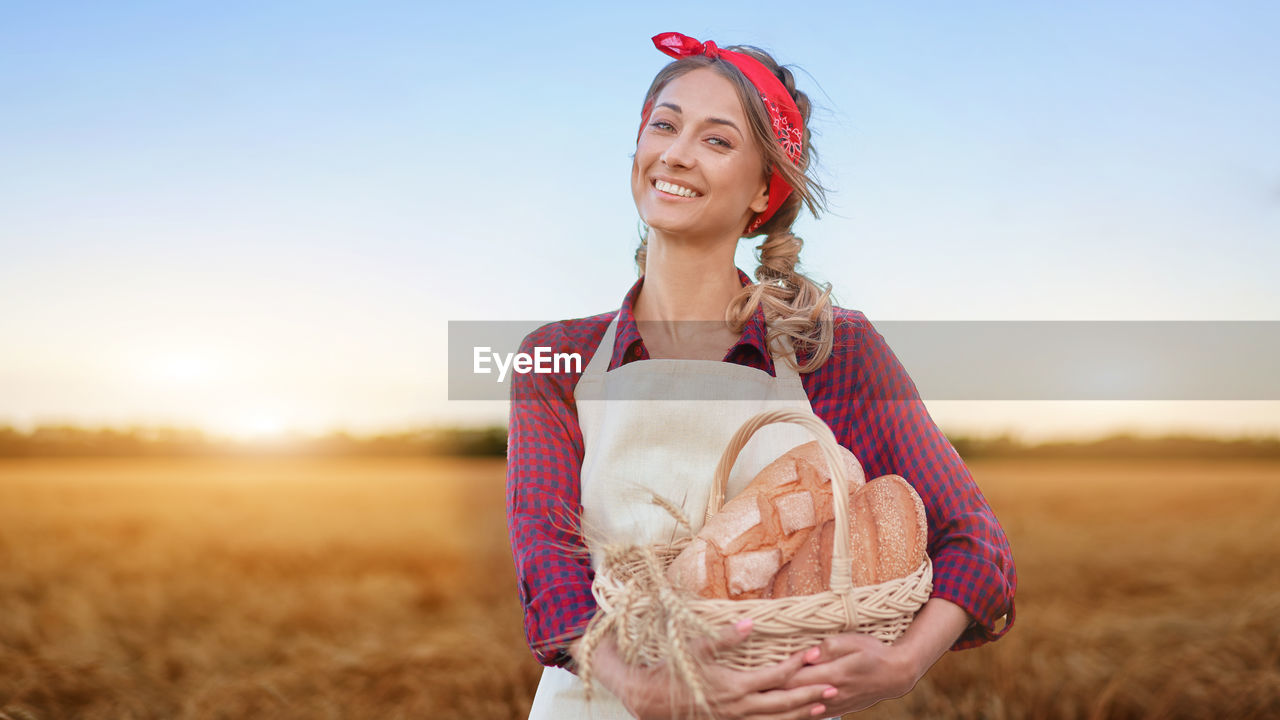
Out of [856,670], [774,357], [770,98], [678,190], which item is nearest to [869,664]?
[856,670]

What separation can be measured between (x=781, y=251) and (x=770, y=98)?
0.38m

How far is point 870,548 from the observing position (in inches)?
55.9

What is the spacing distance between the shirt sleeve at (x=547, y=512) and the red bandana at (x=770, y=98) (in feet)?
2.16

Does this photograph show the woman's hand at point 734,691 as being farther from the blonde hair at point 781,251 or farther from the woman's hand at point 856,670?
the blonde hair at point 781,251

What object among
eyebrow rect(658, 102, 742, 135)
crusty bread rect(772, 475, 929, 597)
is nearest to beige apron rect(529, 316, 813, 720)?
crusty bread rect(772, 475, 929, 597)

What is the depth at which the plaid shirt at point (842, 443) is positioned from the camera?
1536 millimetres

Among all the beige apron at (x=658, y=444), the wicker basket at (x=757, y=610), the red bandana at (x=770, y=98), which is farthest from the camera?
the red bandana at (x=770, y=98)

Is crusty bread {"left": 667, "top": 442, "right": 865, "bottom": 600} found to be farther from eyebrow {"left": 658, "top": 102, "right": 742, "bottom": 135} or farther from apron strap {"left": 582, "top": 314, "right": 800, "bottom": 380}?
eyebrow {"left": 658, "top": 102, "right": 742, "bottom": 135}

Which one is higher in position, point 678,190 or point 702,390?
point 678,190

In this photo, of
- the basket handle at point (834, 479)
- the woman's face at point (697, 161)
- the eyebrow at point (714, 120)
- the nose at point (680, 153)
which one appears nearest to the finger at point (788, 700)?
the basket handle at point (834, 479)

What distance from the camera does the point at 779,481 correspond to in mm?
1500

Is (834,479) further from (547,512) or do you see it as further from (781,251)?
(781,251)

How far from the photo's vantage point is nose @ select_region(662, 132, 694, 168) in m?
1.80

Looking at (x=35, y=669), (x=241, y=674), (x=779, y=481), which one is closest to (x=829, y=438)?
(x=779, y=481)
